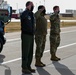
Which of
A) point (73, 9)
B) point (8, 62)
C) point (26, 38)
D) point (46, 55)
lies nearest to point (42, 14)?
point (26, 38)

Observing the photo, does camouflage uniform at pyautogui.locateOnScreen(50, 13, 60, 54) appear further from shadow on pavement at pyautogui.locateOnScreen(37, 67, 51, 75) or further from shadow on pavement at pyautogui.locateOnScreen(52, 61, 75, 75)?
shadow on pavement at pyautogui.locateOnScreen(37, 67, 51, 75)

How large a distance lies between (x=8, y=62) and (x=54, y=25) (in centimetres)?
194

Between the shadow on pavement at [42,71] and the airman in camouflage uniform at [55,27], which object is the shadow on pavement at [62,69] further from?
the airman in camouflage uniform at [55,27]

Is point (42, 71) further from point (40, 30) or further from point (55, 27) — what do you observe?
point (55, 27)

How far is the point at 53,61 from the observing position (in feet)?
34.6

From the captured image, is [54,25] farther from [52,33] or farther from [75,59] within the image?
[75,59]

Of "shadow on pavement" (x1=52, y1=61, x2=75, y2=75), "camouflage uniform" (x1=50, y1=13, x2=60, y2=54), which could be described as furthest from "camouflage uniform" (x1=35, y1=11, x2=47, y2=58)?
"camouflage uniform" (x1=50, y1=13, x2=60, y2=54)

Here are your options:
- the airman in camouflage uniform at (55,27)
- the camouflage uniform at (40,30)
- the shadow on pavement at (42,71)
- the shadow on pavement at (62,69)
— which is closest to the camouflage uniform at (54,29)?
the airman in camouflage uniform at (55,27)

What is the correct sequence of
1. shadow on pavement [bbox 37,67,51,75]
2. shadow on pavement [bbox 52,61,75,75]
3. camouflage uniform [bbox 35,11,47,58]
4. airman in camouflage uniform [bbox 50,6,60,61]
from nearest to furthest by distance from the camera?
1. shadow on pavement [bbox 37,67,51,75]
2. shadow on pavement [bbox 52,61,75,75]
3. camouflage uniform [bbox 35,11,47,58]
4. airman in camouflage uniform [bbox 50,6,60,61]

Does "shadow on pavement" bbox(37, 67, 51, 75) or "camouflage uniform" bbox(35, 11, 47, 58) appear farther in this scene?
"camouflage uniform" bbox(35, 11, 47, 58)

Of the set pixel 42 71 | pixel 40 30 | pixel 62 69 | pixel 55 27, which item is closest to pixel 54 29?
pixel 55 27

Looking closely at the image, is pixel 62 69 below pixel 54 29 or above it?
below

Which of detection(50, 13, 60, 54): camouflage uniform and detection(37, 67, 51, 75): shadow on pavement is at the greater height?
detection(50, 13, 60, 54): camouflage uniform

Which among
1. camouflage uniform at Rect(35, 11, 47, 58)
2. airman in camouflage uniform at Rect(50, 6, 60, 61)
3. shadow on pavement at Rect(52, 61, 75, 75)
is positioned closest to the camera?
shadow on pavement at Rect(52, 61, 75, 75)
